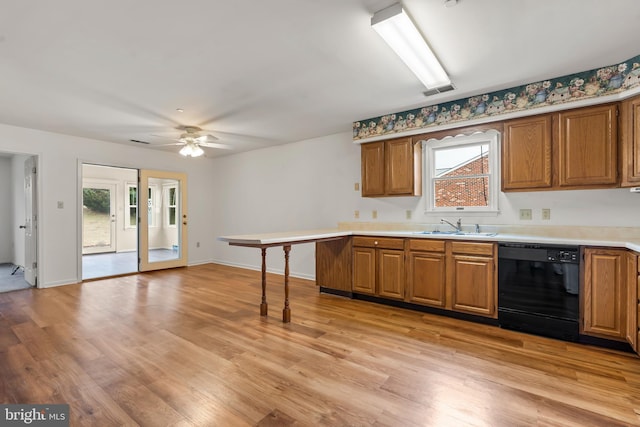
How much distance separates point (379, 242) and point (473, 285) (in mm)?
1154

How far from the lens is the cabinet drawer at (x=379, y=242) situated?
146 inches

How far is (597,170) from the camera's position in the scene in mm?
2805

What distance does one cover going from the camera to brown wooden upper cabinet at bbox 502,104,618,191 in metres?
2.76

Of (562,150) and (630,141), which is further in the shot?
(562,150)

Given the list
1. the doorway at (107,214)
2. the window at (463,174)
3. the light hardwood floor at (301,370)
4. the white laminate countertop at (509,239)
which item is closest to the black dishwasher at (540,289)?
the white laminate countertop at (509,239)

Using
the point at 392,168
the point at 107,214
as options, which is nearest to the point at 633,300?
the point at 392,168

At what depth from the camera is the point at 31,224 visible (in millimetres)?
4820

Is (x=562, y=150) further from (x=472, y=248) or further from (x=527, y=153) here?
(x=472, y=248)

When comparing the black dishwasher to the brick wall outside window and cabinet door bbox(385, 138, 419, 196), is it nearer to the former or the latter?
the brick wall outside window

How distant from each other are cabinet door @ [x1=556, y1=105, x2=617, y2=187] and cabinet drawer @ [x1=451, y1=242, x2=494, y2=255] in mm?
908

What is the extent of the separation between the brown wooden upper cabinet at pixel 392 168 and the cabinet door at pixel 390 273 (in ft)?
2.71

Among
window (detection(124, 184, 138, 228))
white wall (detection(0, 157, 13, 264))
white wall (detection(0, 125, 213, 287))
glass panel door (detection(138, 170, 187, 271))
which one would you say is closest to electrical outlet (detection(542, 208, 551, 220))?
Result: glass panel door (detection(138, 170, 187, 271))

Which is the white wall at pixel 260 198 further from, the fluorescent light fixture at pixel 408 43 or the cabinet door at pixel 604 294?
Result: the fluorescent light fixture at pixel 408 43

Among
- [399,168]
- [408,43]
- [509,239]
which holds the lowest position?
[509,239]
